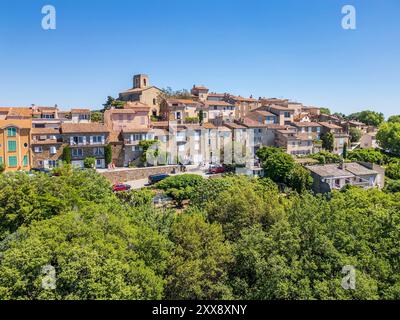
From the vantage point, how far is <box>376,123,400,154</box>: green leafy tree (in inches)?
2436

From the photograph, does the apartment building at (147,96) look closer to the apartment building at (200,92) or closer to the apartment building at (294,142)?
the apartment building at (200,92)

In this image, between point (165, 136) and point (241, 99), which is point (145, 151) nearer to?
point (165, 136)

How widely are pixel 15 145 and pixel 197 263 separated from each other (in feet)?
101

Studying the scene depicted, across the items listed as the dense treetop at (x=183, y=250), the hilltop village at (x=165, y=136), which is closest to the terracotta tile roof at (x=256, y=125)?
the hilltop village at (x=165, y=136)

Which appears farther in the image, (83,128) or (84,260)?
(83,128)

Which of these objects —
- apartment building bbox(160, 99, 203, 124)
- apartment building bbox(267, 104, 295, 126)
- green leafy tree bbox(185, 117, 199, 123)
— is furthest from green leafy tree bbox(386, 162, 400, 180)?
apartment building bbox(160, 99, 203, 124)

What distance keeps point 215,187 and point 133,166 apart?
1667 cm

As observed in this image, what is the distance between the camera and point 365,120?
3602 inches

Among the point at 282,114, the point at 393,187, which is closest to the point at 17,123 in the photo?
the point at 282,114

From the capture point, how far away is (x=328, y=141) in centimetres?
5738

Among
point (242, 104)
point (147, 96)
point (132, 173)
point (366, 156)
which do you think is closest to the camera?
point (132, 173)

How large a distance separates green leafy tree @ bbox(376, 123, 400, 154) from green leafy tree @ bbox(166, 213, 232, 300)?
178 ft
